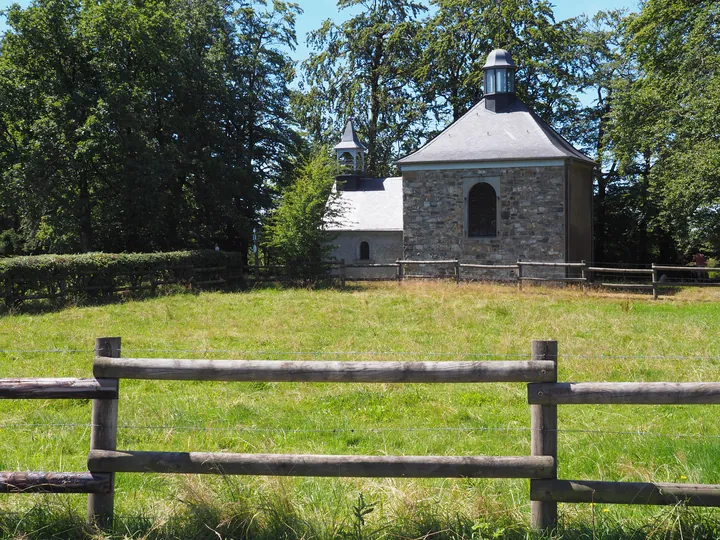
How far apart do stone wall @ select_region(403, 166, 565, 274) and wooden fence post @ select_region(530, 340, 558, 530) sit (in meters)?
22.8

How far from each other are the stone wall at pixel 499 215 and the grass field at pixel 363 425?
35.3 feet

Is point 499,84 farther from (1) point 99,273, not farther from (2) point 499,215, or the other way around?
(1) point 99,273

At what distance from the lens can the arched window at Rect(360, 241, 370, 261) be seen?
3256 centimetres

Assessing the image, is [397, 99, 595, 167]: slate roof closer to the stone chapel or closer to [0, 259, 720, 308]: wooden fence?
the stone chapel

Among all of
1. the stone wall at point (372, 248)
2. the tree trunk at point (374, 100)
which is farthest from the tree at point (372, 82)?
the stone wall at point (372, 248)

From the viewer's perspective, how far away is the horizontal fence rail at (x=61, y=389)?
4293mm

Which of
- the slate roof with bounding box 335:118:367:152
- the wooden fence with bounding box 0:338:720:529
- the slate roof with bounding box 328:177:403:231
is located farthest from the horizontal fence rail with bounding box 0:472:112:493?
the slate roof with bounding box 335:118:367:152

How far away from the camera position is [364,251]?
3269cm

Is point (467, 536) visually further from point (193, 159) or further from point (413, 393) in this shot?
point (193, 159)

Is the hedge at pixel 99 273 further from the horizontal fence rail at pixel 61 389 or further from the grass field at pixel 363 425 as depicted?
the horizontal fence rail at pixel 61 389

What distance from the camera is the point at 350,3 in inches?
1641

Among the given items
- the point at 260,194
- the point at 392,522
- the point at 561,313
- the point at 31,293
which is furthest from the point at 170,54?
the point at 392,522

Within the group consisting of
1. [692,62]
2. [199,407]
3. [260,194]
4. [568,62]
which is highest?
[568,62]

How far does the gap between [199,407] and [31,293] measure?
12.4m
